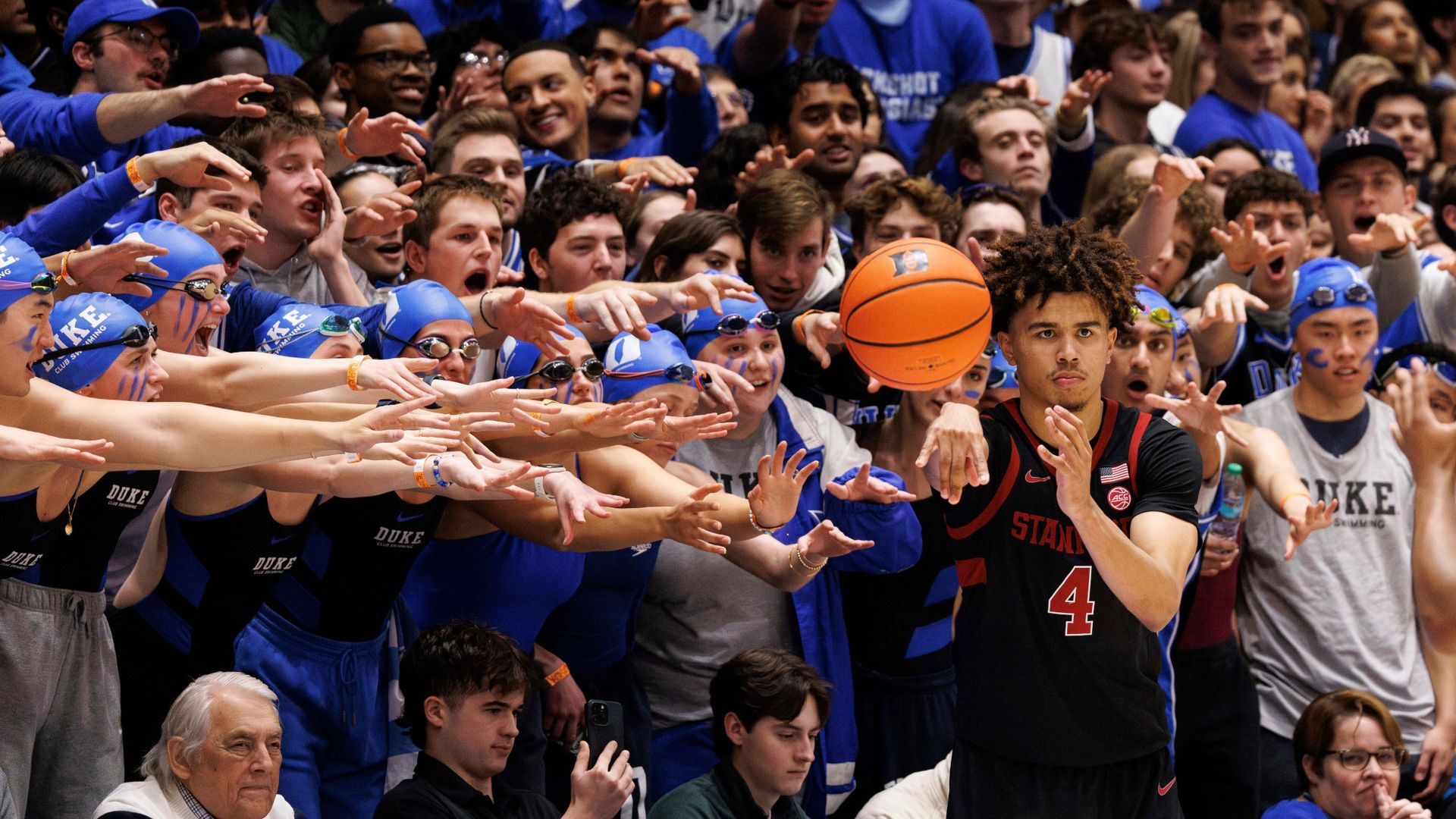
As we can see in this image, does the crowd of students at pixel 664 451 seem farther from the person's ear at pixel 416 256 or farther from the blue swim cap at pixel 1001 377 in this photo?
the person's ear at pixel 416 256

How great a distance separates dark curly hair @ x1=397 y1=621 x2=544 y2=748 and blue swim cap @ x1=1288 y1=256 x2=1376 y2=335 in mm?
4343

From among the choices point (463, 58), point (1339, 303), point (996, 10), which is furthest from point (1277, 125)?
point (463, 58)

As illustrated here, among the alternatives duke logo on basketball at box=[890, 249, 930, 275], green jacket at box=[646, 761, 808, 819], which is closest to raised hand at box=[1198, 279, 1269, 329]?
duke logo on basketball at box=[890, 249, 930, 275]

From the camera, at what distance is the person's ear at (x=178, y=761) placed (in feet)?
18.0

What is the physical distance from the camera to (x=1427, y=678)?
26.4ft

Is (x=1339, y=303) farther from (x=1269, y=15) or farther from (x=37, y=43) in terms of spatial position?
→ (x=37, y=43)

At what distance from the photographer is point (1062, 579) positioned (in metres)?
5.48

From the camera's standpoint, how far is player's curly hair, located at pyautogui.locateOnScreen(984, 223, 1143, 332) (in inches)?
218

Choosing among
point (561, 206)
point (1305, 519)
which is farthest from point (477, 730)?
point (1305, 519)

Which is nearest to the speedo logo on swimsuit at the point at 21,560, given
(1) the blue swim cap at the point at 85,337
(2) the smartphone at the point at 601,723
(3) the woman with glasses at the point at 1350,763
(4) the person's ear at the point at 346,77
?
(1) the blue swim cap at the point at 85,337

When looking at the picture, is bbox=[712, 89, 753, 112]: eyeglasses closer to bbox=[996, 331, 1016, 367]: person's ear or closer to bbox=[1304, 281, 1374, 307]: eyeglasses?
bbox=[1304, 281, 1374, 307]: eyeglasses

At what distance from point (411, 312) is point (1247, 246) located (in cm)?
425

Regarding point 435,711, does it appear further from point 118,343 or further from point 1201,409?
point 1201,409

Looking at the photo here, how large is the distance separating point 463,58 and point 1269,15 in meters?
5.56
